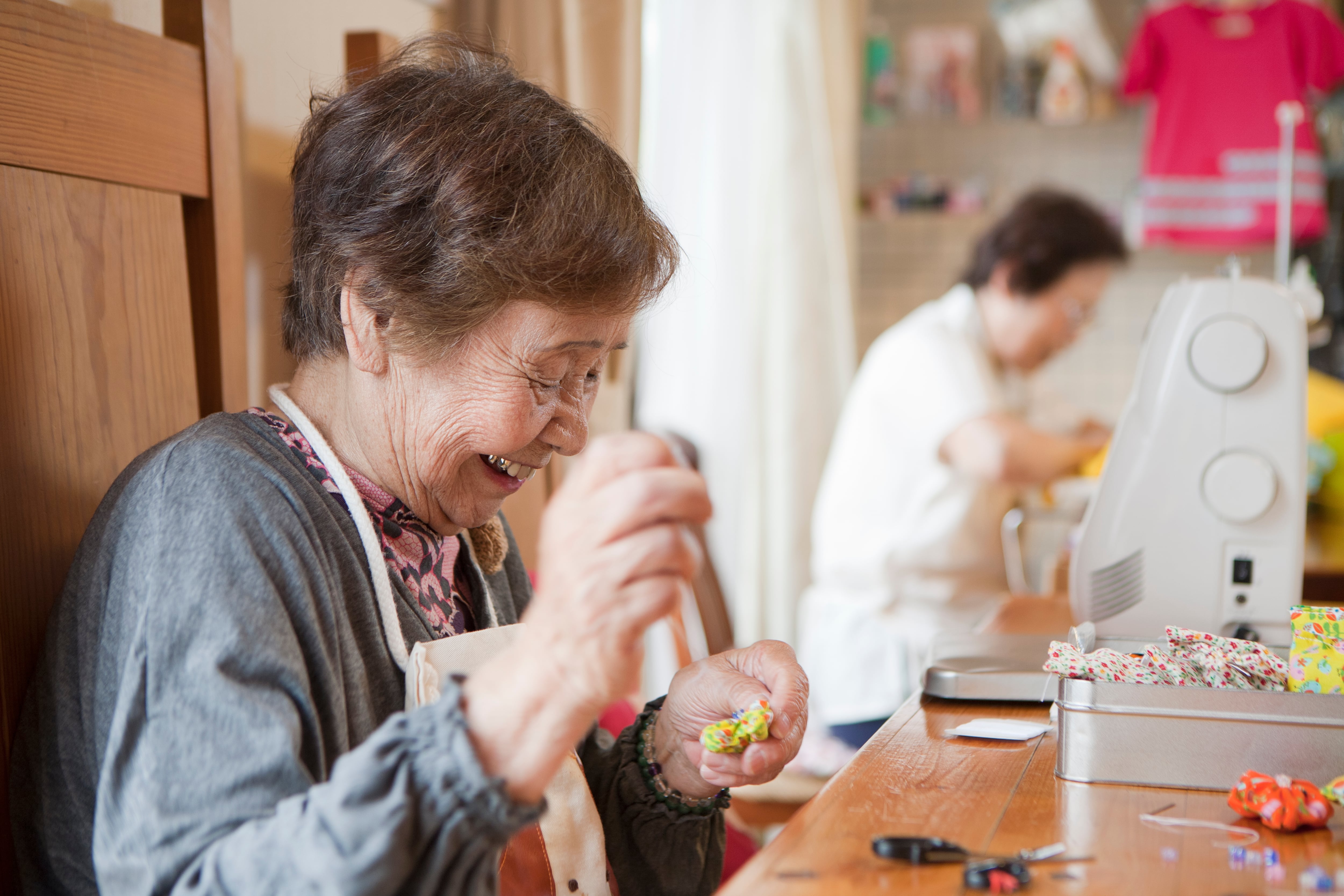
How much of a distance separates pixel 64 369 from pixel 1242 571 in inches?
50.2

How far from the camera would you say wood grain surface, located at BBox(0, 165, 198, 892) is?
96 centimetres

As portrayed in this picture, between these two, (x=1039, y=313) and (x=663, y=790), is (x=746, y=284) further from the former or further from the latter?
(x=663, y=790)

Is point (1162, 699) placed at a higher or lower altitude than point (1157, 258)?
lower

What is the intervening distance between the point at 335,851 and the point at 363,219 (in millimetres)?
501

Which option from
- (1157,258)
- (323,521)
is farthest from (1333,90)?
(323,521)

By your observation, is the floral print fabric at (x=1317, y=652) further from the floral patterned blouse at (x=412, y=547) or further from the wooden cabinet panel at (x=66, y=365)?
the wooden cabinet panel at (x=66, y=365)

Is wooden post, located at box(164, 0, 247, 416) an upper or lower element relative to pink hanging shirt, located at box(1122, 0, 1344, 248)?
lower

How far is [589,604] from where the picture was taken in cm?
71

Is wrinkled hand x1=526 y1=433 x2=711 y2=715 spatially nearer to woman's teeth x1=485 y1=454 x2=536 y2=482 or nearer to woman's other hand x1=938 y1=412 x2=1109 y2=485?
woman's teeth x1=485 y1=454 x2=536 y2=482

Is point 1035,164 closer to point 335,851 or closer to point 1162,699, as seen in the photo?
point 1162,699

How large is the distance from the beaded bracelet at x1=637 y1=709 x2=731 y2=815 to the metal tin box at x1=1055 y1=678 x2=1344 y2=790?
0.35 metres

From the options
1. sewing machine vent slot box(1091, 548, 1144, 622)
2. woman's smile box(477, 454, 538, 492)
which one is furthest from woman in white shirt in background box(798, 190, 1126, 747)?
woman's smile box(477, 454, 538, 492)

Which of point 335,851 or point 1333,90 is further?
point 1333,90

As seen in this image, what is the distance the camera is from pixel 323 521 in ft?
3.06
